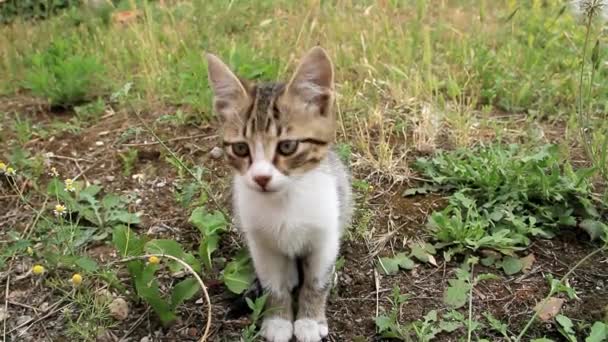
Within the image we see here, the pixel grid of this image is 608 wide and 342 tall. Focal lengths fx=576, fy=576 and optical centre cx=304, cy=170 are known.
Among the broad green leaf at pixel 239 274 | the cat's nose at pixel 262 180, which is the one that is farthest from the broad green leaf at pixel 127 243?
the cat's nose at pixel 262 180

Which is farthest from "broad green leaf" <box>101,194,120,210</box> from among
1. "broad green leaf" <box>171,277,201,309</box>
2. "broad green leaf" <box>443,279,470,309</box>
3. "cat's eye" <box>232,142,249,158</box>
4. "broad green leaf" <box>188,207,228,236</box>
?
"broad green leaf" <box>443,279,470,309</box>

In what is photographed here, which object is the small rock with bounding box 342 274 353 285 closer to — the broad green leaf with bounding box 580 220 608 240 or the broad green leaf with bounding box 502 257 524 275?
the broad green leaf with bounding box 502 257 524 275

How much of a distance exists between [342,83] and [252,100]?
1681 mm

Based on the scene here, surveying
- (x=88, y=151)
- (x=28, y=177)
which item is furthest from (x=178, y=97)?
(x=28, y=177)

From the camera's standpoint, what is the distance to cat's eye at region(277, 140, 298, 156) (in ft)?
6.68

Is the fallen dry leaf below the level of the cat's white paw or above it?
above

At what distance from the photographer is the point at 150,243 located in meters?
2.26

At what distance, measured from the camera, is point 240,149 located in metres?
2.09

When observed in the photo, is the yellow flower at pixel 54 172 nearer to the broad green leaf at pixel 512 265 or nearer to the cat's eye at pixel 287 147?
the cat's eye at pixel 287 147

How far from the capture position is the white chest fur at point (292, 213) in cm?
209

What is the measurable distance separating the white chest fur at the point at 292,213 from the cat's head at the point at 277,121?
7 cm

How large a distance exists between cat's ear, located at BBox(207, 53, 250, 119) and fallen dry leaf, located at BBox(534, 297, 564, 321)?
1.39m

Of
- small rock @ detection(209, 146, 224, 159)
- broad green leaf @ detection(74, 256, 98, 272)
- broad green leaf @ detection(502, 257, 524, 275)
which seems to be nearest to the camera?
broad green leaf @ detection(74, 256, 98, 272)

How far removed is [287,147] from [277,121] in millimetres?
104
